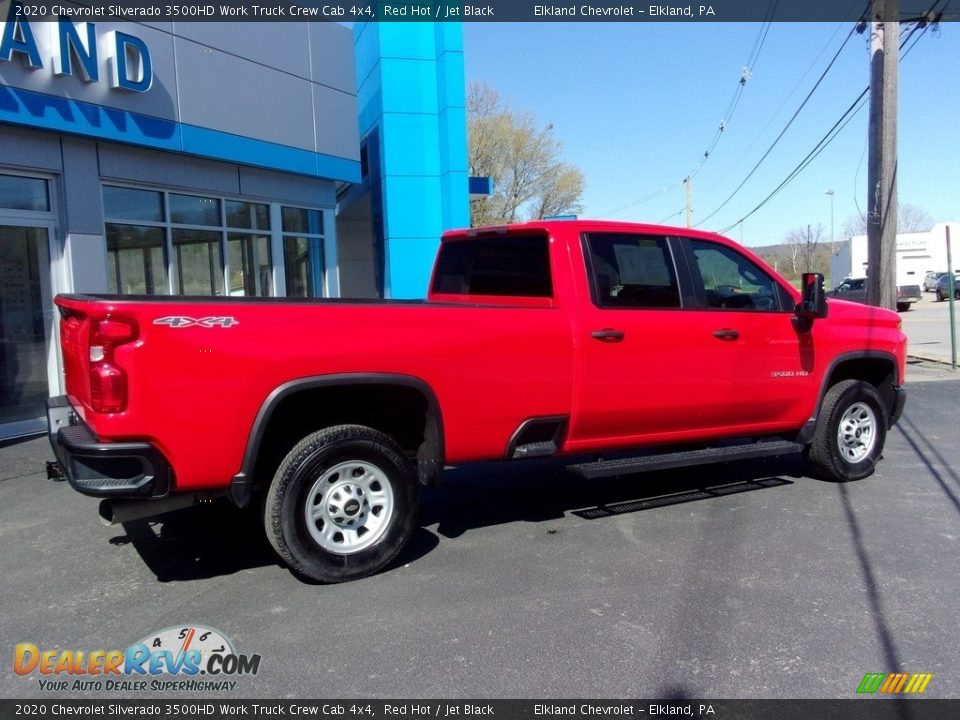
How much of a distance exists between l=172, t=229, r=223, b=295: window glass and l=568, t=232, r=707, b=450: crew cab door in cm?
748

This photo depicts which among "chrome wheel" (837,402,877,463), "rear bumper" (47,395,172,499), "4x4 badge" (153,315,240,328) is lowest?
"chrome wheel" (837,402,877,463)

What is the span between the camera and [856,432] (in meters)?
6.67

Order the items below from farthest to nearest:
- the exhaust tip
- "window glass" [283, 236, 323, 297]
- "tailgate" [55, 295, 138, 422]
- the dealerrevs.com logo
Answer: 1. "window glass" [283, 236, 323, 297]
2. the exhaust tip
3. "tailgate" [55, 295, 138, 422]
4. the dealerrevs.com logo

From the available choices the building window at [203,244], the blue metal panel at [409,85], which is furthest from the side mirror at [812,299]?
the blue metal panel at [409,85]

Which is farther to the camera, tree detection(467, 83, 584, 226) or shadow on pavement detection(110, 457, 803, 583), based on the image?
Result: tree detection(467, 83, 584, 226)

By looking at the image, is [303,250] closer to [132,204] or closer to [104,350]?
[132,204]

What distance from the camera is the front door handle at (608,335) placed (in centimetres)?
520

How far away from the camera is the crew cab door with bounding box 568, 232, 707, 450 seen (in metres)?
5.24

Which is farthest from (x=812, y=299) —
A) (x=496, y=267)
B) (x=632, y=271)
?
(x=496, y=267)

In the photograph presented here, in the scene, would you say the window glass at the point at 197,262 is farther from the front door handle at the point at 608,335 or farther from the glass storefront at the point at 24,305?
the front door handle at the point at 608,335

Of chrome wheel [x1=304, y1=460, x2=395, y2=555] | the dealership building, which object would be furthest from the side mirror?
the dealership building

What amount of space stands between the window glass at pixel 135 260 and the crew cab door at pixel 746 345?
7452mm

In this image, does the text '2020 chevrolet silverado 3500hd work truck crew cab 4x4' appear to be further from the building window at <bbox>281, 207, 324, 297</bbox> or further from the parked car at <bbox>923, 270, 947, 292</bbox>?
the parked car at <bbox>923, 270, 947, 292</bbox>

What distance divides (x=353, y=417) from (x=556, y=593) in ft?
5.08
